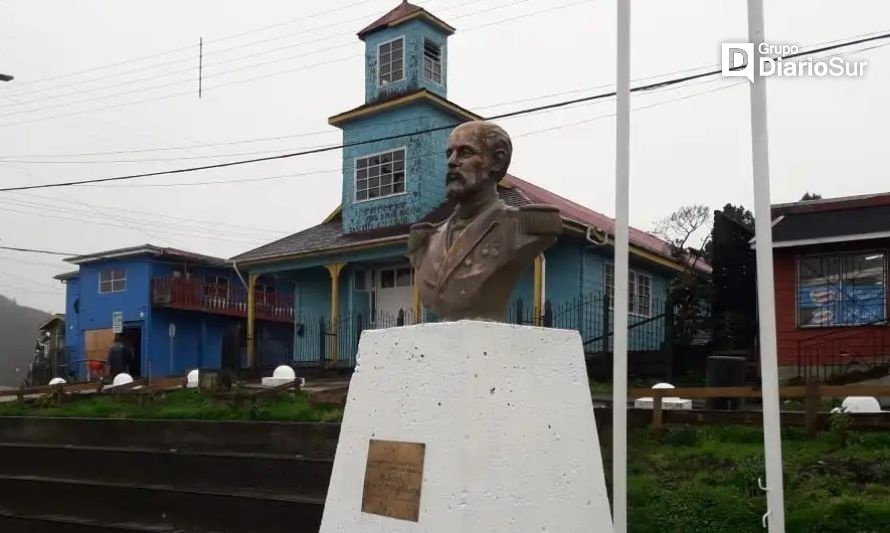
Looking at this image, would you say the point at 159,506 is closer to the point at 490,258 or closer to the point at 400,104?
the point at 490,258

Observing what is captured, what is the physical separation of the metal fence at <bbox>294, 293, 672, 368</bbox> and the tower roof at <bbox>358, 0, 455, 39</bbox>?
5.73 metres

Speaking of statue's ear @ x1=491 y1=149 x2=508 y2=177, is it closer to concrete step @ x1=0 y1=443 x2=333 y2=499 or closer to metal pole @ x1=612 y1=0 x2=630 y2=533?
metal pole @ x1=612 y1=0 x2=630 y2=533

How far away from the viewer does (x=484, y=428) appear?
409cm

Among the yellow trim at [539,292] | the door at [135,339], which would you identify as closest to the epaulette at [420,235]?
the yellow trim at [539,292]

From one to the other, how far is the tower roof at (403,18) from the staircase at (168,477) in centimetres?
1032

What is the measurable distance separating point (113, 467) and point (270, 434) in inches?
73.8

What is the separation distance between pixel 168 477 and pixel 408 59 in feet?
35.8

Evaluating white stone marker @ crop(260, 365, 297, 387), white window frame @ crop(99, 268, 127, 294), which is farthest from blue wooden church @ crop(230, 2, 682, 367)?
white window frame @ crop(99, 268, 127, 294)

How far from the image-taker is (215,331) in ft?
95.0

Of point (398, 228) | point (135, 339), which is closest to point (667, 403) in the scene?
point (398, 228)

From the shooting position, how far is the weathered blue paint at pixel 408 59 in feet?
57.3

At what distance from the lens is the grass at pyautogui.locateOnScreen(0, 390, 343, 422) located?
957 cm

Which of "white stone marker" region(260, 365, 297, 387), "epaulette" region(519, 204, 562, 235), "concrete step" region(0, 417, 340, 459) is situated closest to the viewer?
"epaulette" region(519, 204, 562, 235)

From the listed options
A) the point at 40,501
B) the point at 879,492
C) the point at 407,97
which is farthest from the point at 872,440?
the point at 407,97
